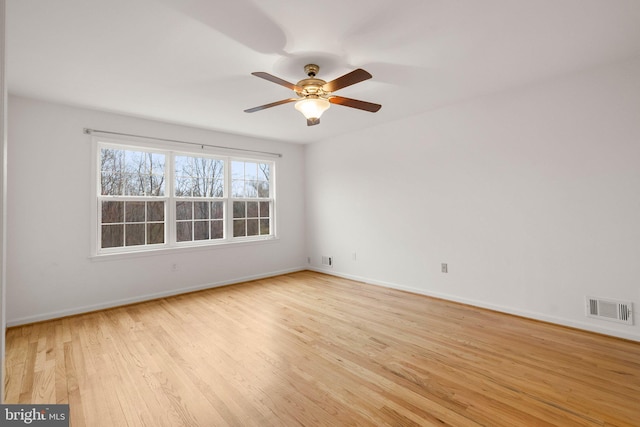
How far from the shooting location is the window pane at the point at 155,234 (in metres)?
4.27

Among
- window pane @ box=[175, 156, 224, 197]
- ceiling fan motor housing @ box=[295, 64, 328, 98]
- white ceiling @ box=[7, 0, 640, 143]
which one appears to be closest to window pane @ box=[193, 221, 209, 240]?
window pane @ box=[175, 156, 224, 197]

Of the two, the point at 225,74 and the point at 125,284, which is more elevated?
the point at 225,74

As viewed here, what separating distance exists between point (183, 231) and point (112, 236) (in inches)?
35.9

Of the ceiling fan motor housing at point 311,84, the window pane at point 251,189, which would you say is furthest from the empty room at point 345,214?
the window pane at point 251,189

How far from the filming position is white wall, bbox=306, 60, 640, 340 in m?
2.79

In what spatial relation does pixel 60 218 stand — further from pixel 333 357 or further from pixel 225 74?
pixel 333 357

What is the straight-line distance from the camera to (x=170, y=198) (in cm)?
441

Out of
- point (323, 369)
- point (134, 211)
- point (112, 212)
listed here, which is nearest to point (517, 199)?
point (323, 369)

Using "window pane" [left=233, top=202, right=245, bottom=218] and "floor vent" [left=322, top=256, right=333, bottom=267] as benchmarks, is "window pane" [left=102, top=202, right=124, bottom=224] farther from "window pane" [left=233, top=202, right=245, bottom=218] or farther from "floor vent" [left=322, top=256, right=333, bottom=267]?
"floor vent" [left=322, top=256, right=333, bottom=267]

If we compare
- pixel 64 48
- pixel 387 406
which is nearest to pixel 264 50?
pixel 64 48

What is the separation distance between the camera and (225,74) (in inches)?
112

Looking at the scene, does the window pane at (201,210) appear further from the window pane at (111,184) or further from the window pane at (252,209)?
the window pane at (111,184)

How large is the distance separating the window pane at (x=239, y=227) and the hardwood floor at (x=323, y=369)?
5.77 feet

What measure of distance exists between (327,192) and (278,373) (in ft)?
12.4
